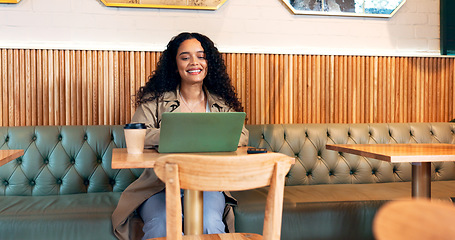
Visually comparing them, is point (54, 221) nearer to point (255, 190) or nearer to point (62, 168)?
point (62, 168)

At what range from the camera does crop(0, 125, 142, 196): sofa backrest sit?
8.08 ft

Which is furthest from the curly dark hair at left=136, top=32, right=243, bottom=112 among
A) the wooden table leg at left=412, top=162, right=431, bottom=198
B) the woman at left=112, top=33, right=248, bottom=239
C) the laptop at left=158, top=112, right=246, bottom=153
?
the wooden table leg at left=412, top=162, right=431, bottom=198

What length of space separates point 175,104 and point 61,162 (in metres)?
0.84

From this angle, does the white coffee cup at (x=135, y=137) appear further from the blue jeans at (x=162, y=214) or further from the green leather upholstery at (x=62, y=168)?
the green leather upholstery at (x=62, y=168)

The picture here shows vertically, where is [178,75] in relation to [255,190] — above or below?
above

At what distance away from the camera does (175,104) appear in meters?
2.33

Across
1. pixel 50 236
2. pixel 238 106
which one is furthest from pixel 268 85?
pixel 50 236

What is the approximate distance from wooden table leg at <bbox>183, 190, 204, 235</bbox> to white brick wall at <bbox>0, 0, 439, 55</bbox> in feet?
5.22

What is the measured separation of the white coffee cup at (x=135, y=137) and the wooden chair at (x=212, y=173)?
1.93ft

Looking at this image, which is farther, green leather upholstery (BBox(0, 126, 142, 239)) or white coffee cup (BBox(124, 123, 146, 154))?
green leather upholstery (BBox(0, 126, 142, 239))

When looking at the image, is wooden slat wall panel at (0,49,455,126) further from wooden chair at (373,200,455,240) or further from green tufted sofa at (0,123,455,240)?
wooden chair at (373,200,455,240)

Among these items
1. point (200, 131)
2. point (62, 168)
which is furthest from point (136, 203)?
point (62, 168)

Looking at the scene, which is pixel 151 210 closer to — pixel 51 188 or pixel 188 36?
pixel 51 188

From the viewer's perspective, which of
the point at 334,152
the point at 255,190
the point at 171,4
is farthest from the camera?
the point at 171,4
